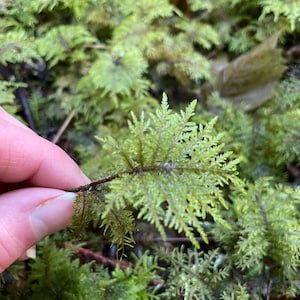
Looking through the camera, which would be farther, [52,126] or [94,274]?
[52,126]

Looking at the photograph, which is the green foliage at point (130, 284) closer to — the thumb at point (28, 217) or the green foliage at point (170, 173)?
the thumb at point (28, 217)

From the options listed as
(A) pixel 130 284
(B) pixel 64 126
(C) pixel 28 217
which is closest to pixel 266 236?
(A) pixel 130 284

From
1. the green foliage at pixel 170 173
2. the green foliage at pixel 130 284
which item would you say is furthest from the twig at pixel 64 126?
the green foliage at pixel 170 173

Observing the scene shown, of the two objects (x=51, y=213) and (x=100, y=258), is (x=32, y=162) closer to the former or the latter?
(x=51, y=213)

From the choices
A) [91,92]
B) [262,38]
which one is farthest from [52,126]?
[262,38]

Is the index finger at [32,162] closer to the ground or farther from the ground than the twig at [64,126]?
farther from the ground

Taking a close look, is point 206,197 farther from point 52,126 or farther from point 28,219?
point 52,126

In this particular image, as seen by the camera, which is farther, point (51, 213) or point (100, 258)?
point (100, 258)
